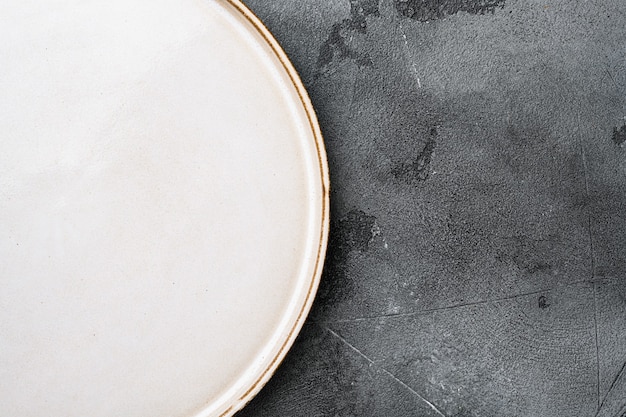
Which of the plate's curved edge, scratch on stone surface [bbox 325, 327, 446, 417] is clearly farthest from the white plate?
scratch on stone surface [bbox 325, 327, 446, 417]

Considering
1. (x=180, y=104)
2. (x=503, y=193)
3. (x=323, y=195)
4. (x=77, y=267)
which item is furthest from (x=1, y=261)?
(x=503, y=193)

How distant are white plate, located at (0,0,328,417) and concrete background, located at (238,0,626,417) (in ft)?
0.32

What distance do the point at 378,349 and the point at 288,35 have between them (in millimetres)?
435

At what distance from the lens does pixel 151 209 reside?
70 cm

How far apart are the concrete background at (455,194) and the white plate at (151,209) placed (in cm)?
10

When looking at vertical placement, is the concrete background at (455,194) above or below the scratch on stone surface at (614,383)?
above

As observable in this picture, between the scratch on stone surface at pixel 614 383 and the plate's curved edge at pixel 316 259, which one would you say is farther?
the scratch on stone surface at pixel 614 383

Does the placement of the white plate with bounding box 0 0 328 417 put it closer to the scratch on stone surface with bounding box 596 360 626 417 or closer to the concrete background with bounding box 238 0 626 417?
the concrete background with bounding box 238 0 626 417

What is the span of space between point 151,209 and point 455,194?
1.28ft

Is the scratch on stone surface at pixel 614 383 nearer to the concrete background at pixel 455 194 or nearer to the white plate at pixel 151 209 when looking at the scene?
the concrete background at pixel 455 194

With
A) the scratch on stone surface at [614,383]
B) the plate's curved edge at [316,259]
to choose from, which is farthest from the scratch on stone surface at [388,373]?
the scratch on stone surface at [614,383]

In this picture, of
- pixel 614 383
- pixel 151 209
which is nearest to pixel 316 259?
pixel 151 209

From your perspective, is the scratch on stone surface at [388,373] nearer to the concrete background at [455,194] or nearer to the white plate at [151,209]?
the concrete background at [455,194]

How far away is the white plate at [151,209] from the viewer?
69 cm
